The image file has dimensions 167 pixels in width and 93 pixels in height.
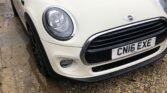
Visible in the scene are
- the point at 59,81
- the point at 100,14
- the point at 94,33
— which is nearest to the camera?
the point at 94,33

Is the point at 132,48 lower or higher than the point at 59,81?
higher

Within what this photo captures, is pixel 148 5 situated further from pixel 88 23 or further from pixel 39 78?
pixel 39 78

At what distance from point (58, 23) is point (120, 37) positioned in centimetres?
61

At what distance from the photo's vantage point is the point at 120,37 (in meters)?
2.86

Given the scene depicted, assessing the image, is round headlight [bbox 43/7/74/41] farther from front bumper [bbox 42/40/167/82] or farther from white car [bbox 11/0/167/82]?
front bumper [bbox 42/40/167/82]

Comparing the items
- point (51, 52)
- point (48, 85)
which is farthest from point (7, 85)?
point (51, 52)

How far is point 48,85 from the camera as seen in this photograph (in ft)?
11.3

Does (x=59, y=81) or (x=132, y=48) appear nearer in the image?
(x=132, y=48)

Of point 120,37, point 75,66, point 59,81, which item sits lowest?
point 59,81

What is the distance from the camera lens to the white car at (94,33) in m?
2.79

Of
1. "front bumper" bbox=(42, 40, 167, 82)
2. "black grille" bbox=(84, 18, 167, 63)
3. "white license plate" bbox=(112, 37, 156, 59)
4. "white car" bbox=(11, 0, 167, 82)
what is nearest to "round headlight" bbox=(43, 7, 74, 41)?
"white car" bbox=(11, 0, 167, 82)

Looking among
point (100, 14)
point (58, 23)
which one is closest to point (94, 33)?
point (100, 14)

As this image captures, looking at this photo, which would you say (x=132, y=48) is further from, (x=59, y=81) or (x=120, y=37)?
(x=59, y=81)

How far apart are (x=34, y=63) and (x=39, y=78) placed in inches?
13.2
